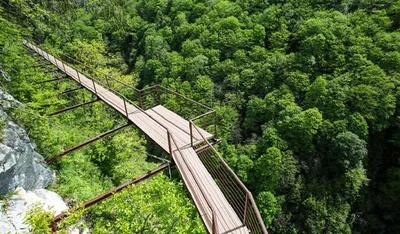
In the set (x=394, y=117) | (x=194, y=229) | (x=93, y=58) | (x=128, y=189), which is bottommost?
(x=394, y=117)

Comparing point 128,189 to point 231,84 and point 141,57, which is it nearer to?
point 231,84

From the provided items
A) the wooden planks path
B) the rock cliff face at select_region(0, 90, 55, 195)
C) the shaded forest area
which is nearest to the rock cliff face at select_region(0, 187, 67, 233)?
the rock cliff face at select_region(0, 90, 55, 195)

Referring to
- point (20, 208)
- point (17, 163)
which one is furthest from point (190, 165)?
point (17, 163)

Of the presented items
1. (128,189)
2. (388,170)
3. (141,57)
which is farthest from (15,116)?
(141,57)

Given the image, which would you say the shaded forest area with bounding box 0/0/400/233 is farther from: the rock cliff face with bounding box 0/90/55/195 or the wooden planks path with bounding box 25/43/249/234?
the rock cliff face with bounding box 0/90/55/195

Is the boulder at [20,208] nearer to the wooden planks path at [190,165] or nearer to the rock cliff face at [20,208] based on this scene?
the rock cliff face at [20,208]

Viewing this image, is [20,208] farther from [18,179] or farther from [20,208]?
[18,179]
